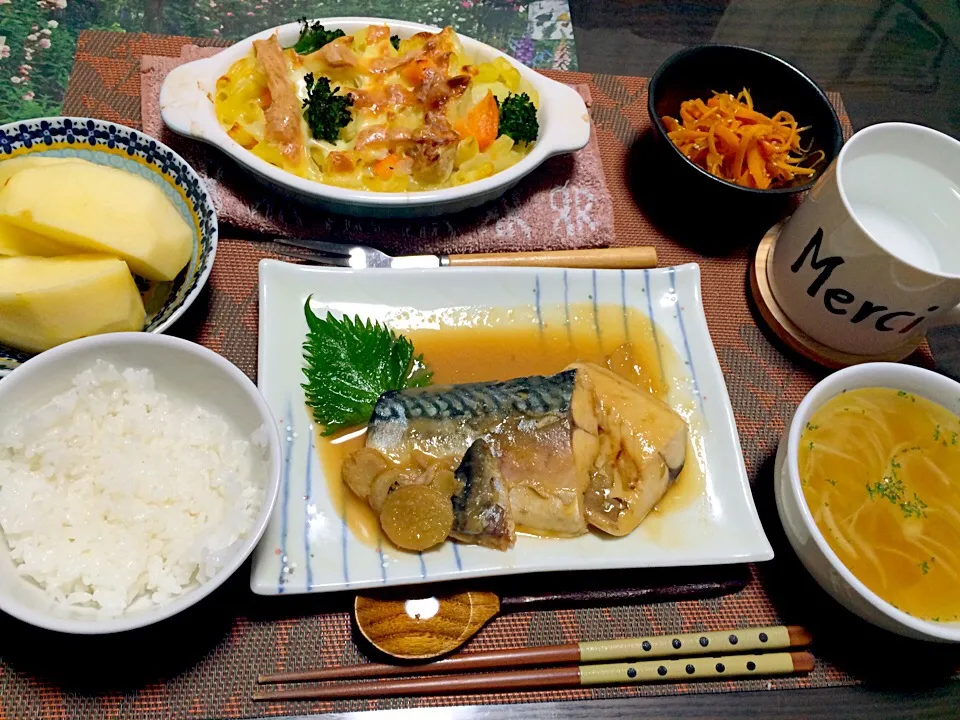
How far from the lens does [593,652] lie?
5.40 ft

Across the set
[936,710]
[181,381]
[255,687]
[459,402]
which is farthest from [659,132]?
[255,687]

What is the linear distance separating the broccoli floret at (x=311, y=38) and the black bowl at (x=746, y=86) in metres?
1.11

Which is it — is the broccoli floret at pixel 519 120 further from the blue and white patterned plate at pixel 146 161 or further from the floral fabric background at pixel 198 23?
the blue and white patterned plate at pixel 146 161

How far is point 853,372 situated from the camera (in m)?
1.81

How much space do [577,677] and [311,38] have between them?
2.11 metres

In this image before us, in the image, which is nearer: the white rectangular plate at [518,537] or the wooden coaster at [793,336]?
the white rectangular plate at [518,537]

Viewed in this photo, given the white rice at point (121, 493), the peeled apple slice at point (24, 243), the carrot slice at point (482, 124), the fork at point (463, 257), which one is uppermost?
the carrot slice at point (482, 124)

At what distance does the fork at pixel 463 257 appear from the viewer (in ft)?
7.00

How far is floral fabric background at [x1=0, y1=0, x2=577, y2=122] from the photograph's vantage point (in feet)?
7.85

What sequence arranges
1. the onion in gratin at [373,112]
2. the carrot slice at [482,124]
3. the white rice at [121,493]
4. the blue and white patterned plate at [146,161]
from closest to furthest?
the white rice at [121,493]
the blue and white patterned plate at [146,161]
the onion in gratin at [373,112]
the carrot slice at [482,124]

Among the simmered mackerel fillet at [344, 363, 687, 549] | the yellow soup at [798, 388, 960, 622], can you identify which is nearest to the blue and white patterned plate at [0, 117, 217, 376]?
the simmered mackerel fillet at [344, 363, 687, 549]

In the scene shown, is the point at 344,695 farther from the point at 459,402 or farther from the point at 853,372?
the point at 853,372

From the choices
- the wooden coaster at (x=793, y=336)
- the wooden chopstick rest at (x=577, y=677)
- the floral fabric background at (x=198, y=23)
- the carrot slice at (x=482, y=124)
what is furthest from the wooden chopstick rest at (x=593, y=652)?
the floral fabric background at (x=198, y=23)

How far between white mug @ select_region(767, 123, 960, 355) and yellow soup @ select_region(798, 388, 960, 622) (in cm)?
26
